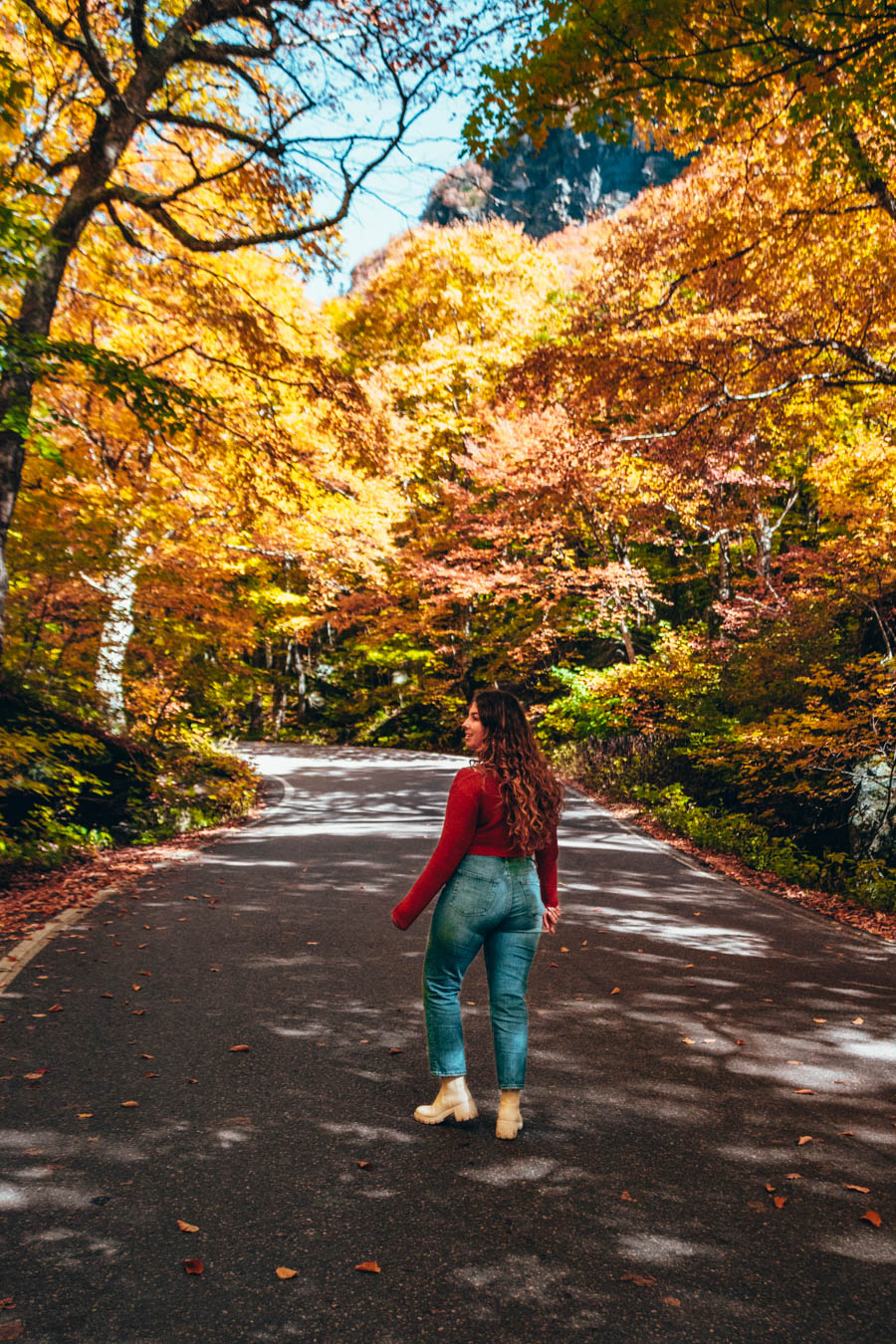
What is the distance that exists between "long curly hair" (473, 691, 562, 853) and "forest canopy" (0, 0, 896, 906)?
15.5 ft

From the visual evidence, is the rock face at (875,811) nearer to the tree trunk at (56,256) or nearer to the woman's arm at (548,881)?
the woman's arm at (548,881)

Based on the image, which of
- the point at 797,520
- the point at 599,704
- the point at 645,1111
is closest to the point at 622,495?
the point at 599,704

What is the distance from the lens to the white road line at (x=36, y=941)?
5.79 m

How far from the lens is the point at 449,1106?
3.72 metres

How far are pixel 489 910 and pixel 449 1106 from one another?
3.05ft

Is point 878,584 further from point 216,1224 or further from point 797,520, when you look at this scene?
point 797,520

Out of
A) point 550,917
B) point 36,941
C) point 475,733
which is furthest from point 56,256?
point 550,917

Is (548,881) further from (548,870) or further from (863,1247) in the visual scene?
(863,1247)

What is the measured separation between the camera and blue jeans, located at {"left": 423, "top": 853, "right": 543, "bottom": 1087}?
11.9 ft

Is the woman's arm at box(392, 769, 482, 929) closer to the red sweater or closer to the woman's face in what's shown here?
the red sweater

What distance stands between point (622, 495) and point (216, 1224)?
60.8ft

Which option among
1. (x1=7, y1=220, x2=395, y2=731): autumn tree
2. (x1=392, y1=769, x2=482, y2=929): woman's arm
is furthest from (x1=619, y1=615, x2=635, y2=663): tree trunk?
(x1=392, y1=769, x2=482, y2=929): woman's arm

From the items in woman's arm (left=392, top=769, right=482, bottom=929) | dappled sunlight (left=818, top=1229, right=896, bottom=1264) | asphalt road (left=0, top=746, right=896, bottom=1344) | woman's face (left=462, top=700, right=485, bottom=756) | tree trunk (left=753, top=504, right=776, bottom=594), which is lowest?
dappled sunlight (left=818, top=1229, right=896, bottom=1264)

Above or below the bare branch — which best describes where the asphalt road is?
below
